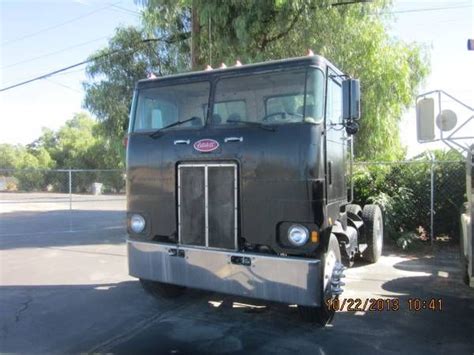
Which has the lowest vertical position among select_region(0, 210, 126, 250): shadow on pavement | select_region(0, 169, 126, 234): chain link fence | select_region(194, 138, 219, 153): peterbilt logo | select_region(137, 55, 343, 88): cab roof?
select_region(0, 210, 126, 250): shadow on pavement

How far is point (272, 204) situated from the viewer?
15.1ft

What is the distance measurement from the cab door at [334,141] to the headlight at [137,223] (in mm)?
2153

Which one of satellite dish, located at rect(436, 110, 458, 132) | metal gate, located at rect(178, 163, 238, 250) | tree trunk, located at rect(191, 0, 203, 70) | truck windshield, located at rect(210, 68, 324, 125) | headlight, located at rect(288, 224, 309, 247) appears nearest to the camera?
headlight, located at rect(288, 224, 309, 247)

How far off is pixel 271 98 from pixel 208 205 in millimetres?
1324

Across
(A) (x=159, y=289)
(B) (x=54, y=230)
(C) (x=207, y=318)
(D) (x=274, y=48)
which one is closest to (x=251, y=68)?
(C) (x=207, y=318)

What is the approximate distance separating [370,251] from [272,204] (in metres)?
4.14

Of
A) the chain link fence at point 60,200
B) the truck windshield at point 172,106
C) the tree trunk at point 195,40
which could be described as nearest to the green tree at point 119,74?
the chain link fence at point 60,200

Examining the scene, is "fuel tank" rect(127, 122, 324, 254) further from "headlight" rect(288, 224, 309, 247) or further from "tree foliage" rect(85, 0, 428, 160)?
"tree foliage" rect(85, 0, 428, 160)

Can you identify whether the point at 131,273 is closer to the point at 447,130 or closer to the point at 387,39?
the point at 447,130

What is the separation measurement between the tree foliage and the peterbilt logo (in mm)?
5608

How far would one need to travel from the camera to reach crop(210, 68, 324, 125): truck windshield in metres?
4.67

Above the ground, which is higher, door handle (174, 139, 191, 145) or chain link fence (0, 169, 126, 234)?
door handle (174, 139, 191, 145)

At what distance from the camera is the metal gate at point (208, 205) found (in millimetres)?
4832

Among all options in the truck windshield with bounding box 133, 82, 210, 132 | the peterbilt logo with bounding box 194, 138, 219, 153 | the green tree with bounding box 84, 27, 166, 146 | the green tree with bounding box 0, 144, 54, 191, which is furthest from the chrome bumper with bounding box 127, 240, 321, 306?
the green tree with bounding box 0, 144, 54, 191
